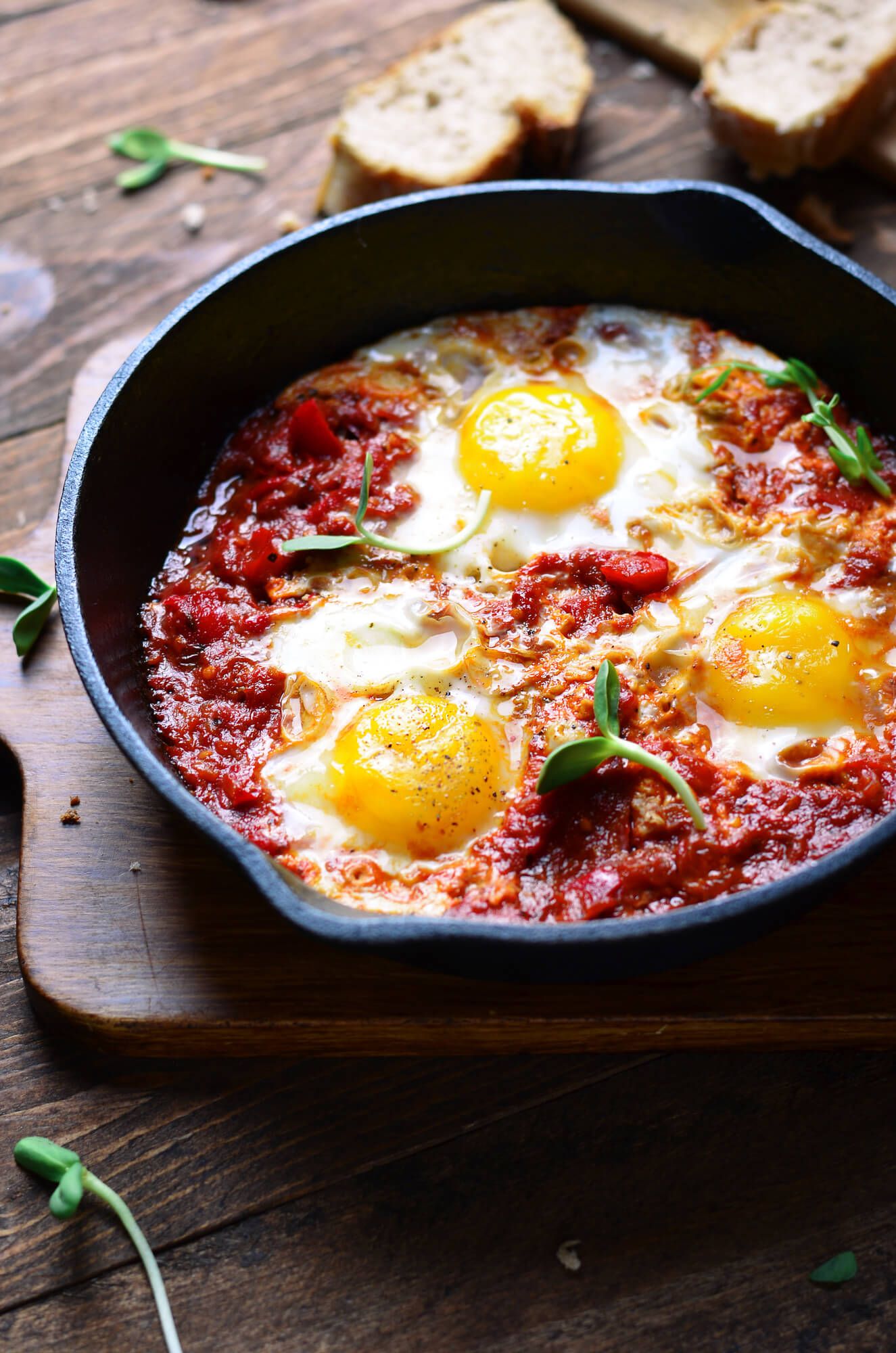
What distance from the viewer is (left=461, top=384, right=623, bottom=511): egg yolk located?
3.46 m

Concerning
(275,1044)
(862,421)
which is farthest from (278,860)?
(862,421)

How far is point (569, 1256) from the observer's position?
2.85 m

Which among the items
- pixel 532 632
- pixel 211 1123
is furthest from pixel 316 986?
pixel 532 632

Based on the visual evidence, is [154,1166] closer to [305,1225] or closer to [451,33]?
Answer: [305,1225]

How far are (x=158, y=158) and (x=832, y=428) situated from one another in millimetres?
3002

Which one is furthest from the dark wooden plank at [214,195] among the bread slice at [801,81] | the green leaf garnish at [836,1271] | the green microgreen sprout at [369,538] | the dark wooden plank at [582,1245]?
the green leaf garnish at [836,1271]

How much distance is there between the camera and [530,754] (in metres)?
3.08

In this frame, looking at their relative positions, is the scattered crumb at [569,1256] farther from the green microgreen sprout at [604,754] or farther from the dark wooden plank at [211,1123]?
the green microgreen sprout at [604,754]

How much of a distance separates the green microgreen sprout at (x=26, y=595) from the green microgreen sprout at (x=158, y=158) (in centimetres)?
202

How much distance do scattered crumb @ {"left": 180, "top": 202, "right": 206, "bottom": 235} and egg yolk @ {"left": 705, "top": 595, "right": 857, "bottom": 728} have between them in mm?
2810

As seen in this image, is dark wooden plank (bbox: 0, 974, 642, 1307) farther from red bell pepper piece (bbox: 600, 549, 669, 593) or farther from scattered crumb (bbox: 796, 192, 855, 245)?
scattered crumb (bbox: 796, 192, 855, 245)

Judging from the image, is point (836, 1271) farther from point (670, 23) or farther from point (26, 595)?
point (670, 23)

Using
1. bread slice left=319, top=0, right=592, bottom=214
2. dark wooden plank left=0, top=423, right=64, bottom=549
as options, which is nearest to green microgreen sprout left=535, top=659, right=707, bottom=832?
dark wooden plank left=0, top=423, right=64, bottom=549

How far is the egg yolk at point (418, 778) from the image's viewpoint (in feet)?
9.73
